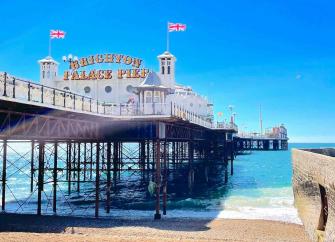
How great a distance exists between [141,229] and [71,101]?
27.9 ft

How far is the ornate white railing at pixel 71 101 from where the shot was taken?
58.9ft

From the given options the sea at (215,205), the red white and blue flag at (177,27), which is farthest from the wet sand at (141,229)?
the red white and blue flag at (177,27)

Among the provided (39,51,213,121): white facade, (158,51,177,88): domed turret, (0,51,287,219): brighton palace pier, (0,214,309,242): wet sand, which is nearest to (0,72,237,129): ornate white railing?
(0,51,287,219): brighton palace pier

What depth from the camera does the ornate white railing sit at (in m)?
18.0

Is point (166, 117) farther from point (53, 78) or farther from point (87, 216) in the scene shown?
point (53, 78)

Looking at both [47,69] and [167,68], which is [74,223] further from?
[47,69]

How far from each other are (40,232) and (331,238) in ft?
49.5

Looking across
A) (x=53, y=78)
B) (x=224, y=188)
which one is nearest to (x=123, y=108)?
(x=53, y=78)

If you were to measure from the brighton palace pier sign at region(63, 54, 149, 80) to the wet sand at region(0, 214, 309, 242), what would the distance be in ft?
50.6

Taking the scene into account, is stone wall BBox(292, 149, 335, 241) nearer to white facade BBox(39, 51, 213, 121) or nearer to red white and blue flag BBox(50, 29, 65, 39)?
white facade BBox(39, 51, 213, 121)

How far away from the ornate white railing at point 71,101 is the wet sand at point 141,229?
6.91 meters

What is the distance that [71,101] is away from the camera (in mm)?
23312

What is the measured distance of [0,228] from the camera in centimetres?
2247

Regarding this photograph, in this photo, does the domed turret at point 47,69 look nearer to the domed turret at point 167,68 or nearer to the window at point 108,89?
the window at point 108,89
